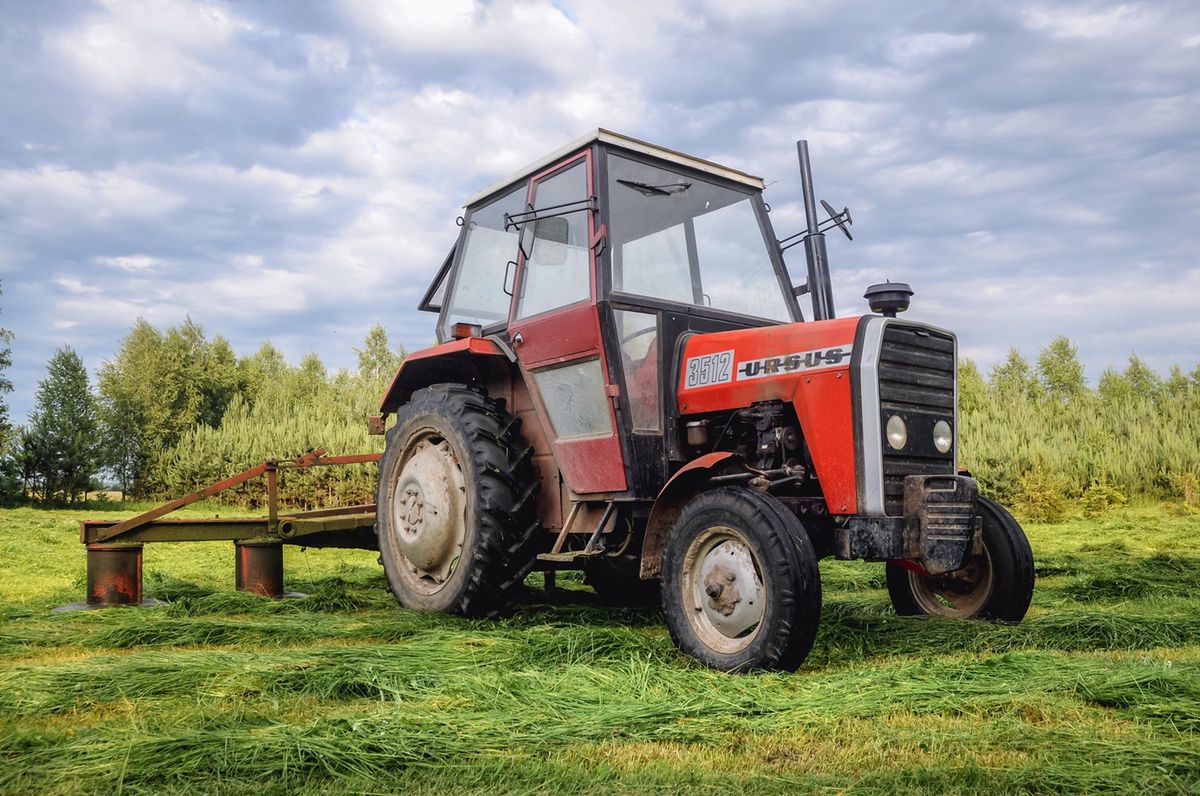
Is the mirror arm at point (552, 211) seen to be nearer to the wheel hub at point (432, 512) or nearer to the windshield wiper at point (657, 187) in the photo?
→ the windshield wiper at point (657, 187)

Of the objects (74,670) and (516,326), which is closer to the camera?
(74,670)

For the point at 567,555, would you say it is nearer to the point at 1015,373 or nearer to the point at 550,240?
the point at 550,240

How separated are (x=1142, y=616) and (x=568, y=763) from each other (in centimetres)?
361

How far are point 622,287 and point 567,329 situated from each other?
39 centimetres

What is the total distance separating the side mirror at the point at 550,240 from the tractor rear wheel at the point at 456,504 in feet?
3.16

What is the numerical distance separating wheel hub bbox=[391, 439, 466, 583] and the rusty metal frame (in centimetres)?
55

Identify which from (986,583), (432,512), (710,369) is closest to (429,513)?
(432,512)

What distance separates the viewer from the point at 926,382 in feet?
15.0

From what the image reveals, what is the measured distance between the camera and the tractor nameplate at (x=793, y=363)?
14.3 feet

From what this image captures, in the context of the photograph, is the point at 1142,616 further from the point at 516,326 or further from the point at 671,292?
the point at 516,326

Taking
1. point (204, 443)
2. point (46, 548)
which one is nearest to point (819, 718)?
point (46, 548)

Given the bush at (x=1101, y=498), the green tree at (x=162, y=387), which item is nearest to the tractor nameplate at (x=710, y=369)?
the bush at (x=1101, y=498)

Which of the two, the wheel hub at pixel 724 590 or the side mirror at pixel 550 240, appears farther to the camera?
the side mirror at pixel 550 240

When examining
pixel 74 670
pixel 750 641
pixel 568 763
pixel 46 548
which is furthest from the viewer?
pixel 46 548
